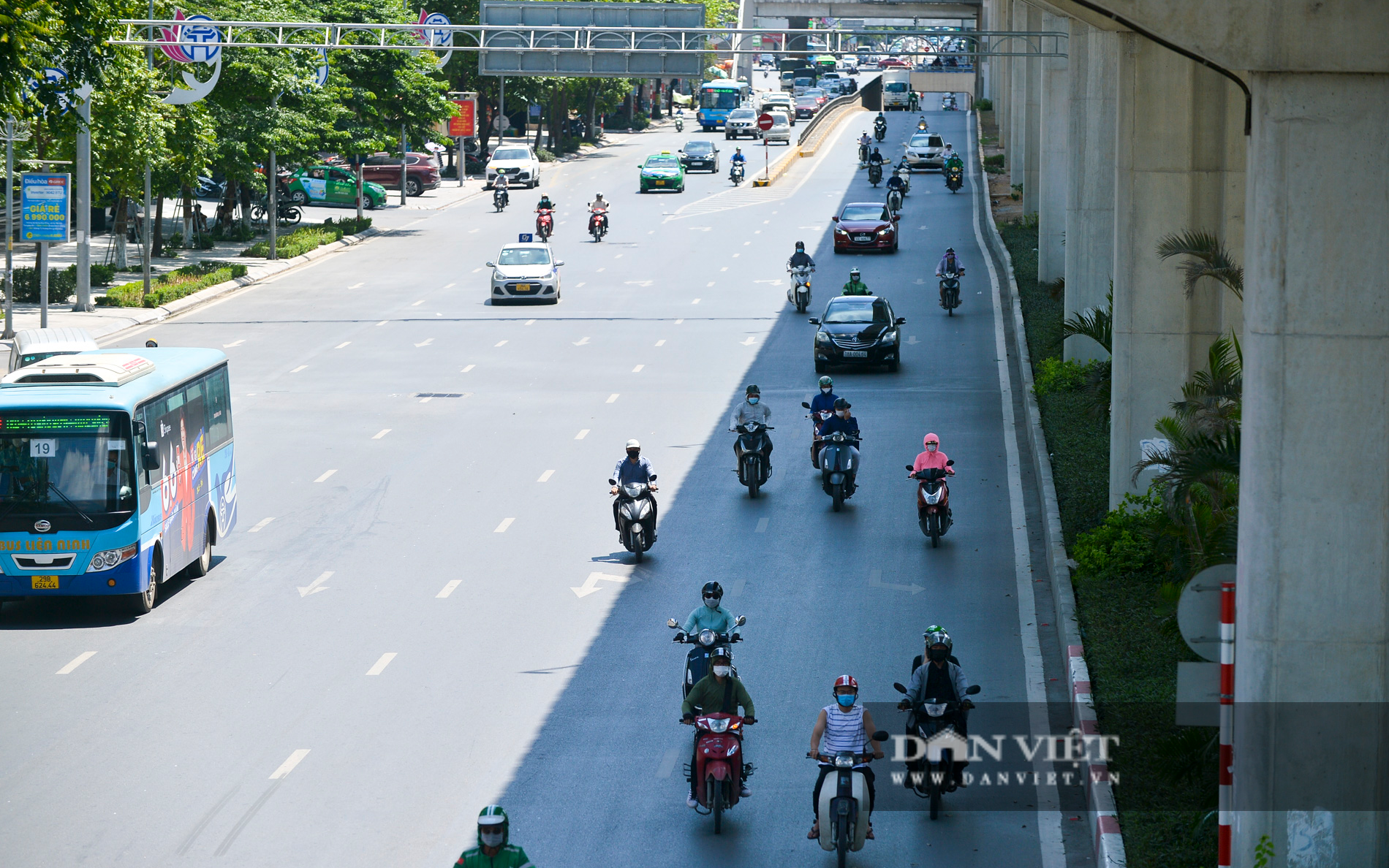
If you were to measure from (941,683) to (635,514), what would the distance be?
725 centimetres

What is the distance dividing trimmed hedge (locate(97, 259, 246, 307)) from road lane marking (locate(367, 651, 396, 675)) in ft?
86.6

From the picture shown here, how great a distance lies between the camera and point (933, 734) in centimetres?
1212

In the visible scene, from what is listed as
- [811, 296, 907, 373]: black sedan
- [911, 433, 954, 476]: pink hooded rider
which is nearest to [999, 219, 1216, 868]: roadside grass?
[911, 433, 954, 476]: pink hooded rider

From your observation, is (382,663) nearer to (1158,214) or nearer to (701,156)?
(1158,214)

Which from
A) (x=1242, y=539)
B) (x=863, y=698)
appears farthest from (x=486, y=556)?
(x=1242, y=539)

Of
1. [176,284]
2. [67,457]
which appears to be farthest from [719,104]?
[67,457]

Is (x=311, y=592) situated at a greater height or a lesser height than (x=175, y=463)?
lesser

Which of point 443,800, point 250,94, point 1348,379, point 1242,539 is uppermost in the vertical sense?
point 250,94

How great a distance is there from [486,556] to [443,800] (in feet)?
23.9

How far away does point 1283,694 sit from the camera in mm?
9695

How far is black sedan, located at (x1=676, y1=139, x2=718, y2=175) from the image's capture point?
77.1m

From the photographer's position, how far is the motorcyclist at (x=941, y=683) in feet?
40.0

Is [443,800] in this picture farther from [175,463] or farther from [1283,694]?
[175,463]

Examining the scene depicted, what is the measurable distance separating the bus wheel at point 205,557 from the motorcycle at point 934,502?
7.85m
